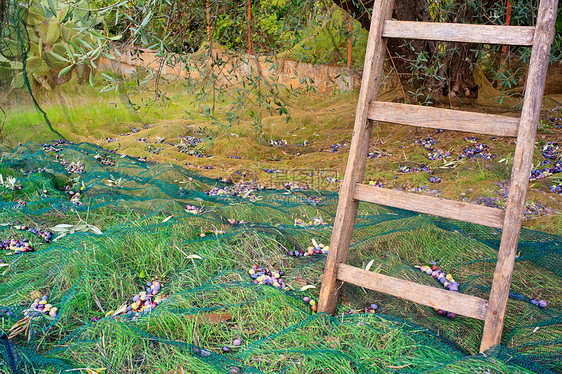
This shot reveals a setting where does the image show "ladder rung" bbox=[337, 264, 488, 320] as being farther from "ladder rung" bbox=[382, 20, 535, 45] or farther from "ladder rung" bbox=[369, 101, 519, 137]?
"ladder rung" bbox=[382, 20, 535, 45]

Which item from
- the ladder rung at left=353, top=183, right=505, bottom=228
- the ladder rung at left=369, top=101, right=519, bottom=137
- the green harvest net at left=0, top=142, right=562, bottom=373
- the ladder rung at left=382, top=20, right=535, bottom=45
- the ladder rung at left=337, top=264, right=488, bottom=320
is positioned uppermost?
the ladder rung at left=382, top=20, right=535, bottom=45

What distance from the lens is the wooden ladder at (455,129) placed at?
196cm

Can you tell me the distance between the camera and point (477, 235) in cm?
341

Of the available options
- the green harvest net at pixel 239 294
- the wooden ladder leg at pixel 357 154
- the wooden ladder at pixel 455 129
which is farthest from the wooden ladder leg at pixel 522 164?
the wooden ladder leg at pixel 357 154

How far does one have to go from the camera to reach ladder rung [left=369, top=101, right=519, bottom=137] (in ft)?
6.66

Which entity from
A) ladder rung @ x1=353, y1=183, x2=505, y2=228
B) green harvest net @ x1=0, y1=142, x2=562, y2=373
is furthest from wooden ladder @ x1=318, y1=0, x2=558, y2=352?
green harvest net @ x1=0, y1=142, x2=562, y2=373

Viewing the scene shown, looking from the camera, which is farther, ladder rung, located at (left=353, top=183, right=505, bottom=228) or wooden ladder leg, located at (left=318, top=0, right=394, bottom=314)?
wooden ladder leg, located at (left=318, top=0, right=394, bottom=314)

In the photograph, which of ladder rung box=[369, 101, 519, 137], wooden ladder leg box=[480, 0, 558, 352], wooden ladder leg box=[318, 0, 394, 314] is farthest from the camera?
wooden ladder leg box=[318, 0, 394, 314]

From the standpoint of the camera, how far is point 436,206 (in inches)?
85.7

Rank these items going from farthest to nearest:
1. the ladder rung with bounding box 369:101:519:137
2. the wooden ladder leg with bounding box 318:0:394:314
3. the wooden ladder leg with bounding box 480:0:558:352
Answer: the wooden ladder leg with bounding box 318:0:394:314 → the ladder rung with bounding box 369:101:519:137 → the wooden ladder leg with bounding box 480:0:558:352

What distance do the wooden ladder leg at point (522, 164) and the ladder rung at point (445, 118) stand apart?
0.24ft

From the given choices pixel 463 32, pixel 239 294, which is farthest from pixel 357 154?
pixel 239 294

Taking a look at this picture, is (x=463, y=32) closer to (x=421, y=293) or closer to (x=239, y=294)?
(x=421, y=293)

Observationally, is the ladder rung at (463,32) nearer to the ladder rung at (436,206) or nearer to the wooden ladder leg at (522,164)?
the wooden ladder leg at (522,164)
